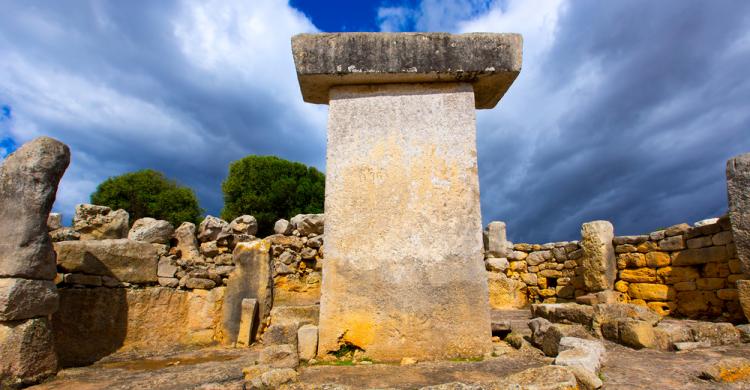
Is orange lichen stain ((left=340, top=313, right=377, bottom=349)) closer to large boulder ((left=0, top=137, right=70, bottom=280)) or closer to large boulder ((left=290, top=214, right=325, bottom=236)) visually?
large boulder ((left=0, top=137, right=70, bottom=280))

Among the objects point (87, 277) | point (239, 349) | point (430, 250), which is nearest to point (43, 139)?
point (87, 277)

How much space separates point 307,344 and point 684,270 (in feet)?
22.2

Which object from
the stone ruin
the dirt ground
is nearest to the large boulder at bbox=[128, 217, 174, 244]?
the stone ruin

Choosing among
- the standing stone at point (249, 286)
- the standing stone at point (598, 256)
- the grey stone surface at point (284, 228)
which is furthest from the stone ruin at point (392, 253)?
the grey stone surface at point (284, 228)

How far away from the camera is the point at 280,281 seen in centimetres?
785

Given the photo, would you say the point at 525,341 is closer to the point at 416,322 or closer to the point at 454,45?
the point at 416,322

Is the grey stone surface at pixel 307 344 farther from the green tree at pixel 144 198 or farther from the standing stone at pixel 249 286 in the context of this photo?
the green tree at pixel 144 198

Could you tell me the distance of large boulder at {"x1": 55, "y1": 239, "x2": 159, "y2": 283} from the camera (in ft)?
17.9

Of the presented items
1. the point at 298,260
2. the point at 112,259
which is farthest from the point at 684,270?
the point at 112,259

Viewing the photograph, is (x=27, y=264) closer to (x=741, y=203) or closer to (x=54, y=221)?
(x=54, y=221)

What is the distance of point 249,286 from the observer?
6461 millimetres

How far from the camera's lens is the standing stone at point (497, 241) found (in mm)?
10148

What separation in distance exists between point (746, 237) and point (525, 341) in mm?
3825

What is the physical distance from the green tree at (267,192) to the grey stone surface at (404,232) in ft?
56.7
